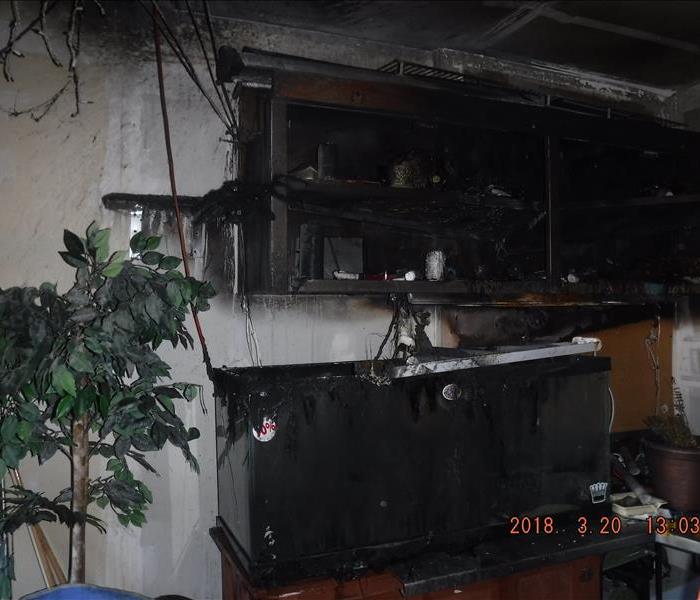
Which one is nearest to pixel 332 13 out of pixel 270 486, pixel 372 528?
pixel 270 486

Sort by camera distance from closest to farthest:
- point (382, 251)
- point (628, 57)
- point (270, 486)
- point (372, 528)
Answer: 1. point (270, 486)
2. point (372, 528)
3. point (382, 251)
4. point (628, 57)

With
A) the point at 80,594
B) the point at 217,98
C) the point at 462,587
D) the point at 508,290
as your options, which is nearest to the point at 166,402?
the point at 80,594

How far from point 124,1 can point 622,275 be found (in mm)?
2464

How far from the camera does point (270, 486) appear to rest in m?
1.78

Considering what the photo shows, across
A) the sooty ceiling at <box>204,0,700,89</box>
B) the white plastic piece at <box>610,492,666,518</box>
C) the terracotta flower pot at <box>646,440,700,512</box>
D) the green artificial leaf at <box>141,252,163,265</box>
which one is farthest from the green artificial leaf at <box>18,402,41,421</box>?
the terracotta flower pot at <box>646,440,700,512</box>

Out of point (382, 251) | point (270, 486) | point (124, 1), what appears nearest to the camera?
point (270, 486)

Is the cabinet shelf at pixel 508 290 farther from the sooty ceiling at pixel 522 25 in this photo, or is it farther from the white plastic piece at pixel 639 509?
the sooty ceiling at pixel 522 25

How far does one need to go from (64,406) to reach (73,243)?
482mm

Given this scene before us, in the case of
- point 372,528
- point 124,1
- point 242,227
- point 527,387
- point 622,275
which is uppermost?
point 124,1

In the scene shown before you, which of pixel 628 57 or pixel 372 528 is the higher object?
pixel 628 57

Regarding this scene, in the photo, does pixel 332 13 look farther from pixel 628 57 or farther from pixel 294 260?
pixel 628 57

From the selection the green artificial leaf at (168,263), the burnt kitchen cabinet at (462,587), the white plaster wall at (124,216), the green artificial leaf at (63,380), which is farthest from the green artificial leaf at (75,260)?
the burnt kitchen cabinet at (462,587)

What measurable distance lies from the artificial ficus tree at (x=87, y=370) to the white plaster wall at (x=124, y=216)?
1.11ft

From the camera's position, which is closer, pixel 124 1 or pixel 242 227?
pixel 124 1
